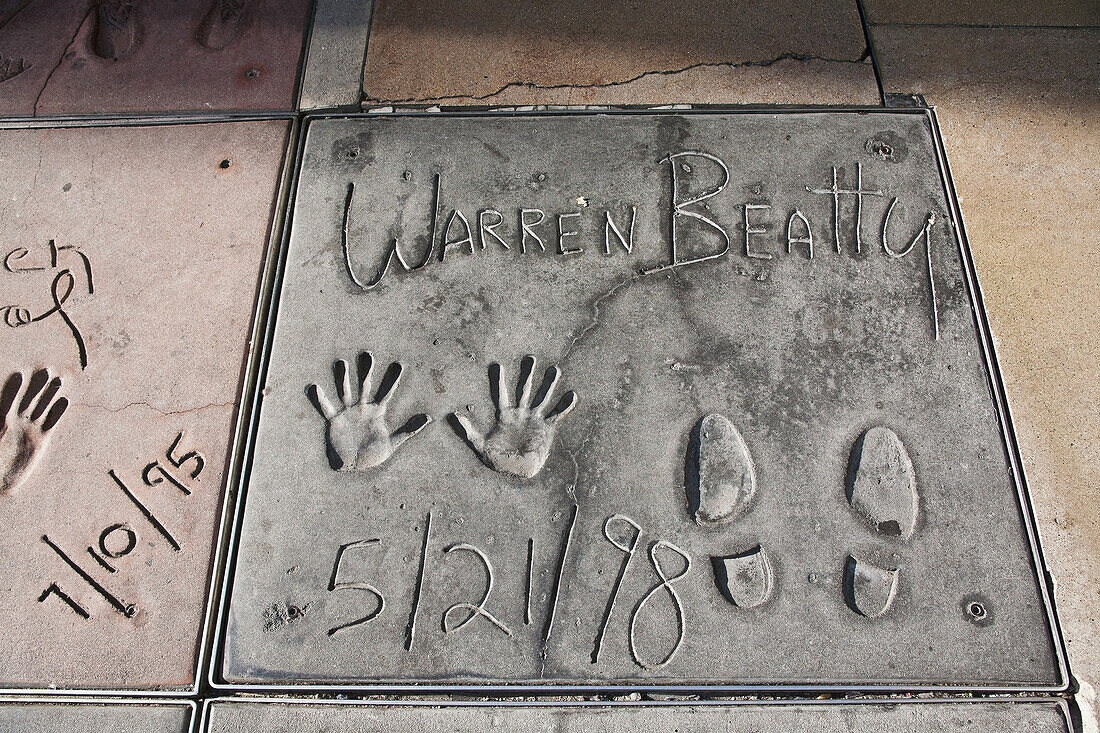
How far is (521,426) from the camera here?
1578mm

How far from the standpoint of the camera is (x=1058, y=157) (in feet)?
6.33

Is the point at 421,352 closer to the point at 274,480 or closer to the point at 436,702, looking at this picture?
the point at 274,480

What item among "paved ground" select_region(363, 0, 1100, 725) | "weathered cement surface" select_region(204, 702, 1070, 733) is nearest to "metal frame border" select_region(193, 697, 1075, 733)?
"weathered cement surface" select_region(204, 702, 1070, 733)

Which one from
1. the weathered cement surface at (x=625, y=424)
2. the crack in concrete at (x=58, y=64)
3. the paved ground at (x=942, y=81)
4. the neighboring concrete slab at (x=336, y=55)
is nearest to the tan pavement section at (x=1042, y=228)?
the paved ground at (x=942, y=81)

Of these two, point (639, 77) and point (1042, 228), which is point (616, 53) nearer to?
point (639, 77)

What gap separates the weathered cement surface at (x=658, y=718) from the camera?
4.41 ft

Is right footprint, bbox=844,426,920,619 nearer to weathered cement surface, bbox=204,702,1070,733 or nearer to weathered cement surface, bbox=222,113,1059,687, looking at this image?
weathered cement surface, bbox=222,113,1059,687

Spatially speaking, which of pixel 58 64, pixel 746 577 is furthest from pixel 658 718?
pixel 58 64

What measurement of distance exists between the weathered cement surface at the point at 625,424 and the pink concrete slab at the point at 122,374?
0.42 ft

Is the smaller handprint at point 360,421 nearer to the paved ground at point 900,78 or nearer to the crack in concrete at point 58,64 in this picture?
the paved ground at point 900,78

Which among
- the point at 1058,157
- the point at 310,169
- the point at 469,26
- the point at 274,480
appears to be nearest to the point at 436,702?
the point at 274,480

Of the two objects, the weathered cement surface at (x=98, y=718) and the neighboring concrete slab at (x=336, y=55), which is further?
the neighboring concrete slab at (x=336, y=55)

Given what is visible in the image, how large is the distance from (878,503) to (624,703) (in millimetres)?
646

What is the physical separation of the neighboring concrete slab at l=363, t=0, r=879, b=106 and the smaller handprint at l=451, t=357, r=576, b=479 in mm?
848
